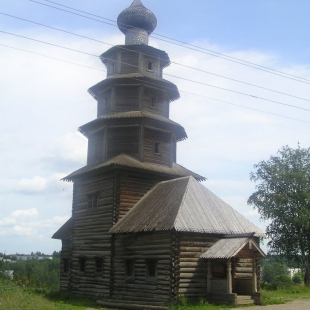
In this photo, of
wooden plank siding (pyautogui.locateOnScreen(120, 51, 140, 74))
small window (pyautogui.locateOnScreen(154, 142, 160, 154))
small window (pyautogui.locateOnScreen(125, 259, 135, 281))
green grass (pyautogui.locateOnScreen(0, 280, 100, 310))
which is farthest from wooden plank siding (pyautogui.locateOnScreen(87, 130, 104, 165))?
green grass (pyautogui.locateOnScreen(0, 280, 100, 310))

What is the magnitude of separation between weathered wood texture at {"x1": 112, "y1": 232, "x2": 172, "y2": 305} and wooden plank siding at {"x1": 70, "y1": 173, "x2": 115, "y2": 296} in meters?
0.73

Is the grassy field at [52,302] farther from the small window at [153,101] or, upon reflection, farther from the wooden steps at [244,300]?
the small window at [153,101]

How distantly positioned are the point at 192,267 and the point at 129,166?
5.96m

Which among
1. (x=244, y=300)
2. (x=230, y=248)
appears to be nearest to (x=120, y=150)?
(x=230, y=248)

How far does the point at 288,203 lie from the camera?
35531mm

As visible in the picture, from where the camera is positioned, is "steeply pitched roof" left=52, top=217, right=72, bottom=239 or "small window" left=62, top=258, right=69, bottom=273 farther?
"steeply pitched roof" left=52, top=217, right=72, bottom=239

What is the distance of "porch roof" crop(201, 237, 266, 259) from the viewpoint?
19.4 meters

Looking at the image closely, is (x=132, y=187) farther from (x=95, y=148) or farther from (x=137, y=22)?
(x=137, y=22)

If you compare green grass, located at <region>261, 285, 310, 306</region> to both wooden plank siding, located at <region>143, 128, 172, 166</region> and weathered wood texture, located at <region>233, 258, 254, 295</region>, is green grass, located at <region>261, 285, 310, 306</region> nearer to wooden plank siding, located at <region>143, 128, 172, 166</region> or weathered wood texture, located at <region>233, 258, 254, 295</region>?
weathered wood texture, located at <region>233, 258, 254, 295</region>

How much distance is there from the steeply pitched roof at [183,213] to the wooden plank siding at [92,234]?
123cm

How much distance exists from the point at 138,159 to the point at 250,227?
6.77 meters

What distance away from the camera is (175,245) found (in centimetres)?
1998

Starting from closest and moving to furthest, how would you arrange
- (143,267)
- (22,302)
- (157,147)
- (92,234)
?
(22,302) < (143,267) < (92,234) < (157,147)

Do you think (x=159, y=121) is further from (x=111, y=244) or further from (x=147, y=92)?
(x=111, y=244)
